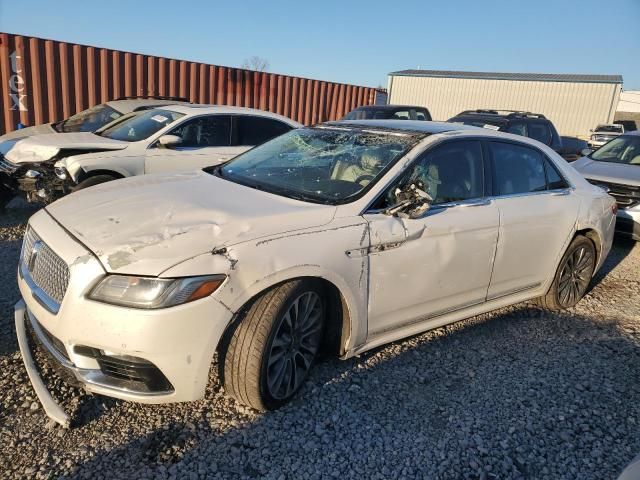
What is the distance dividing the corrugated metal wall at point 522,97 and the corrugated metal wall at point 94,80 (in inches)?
762

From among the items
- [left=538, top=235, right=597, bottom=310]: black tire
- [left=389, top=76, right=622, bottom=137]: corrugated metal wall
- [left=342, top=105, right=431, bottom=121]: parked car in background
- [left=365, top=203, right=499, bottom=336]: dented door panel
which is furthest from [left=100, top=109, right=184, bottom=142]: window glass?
[left=389, top=76, right=622, bottom=137]: corrugated metal wall

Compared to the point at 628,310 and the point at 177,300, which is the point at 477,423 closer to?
the point at 177,300

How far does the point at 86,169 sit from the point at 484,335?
438 cm

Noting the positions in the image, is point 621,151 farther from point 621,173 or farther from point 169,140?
point 169,140

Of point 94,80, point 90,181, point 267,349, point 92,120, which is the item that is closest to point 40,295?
point 267,349

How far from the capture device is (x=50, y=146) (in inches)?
222

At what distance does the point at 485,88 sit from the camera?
97.6 ft

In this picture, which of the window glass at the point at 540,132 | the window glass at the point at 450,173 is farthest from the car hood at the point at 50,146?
the window glass at the point at 540,132

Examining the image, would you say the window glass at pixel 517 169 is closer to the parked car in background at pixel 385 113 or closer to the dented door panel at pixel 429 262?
the dented door panel at pixel 429 262

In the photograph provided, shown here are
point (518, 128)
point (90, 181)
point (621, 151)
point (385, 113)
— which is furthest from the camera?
point (385, 113)

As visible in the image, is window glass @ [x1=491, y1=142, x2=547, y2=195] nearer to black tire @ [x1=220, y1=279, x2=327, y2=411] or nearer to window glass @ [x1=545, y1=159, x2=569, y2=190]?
window glass @ [x1=545, y1=159, x2=569, y2=190]

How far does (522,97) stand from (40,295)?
30.5m

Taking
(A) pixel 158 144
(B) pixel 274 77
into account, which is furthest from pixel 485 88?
(A) pixel 158 144

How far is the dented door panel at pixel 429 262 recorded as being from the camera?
9.68ft
